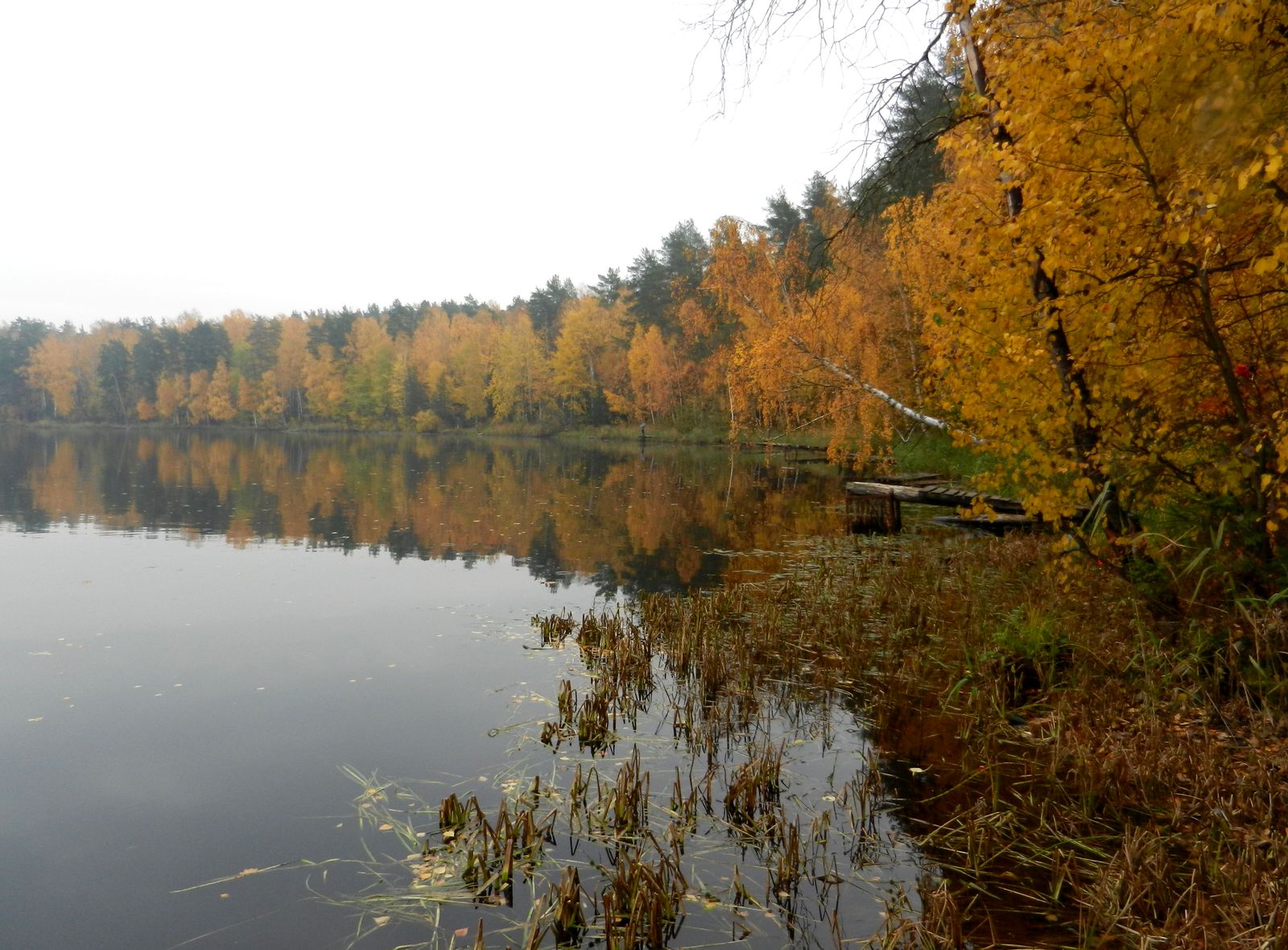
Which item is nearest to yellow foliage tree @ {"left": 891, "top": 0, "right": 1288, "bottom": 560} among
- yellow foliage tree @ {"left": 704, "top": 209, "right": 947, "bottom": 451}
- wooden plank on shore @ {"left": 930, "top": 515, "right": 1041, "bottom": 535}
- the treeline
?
wooden plank on shore @ {"left": 930, "top": 515, "right": 1041, "bottom": 535}

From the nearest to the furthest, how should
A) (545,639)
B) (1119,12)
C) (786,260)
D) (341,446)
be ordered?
(1119,12), (545,639), (786,260), (341,446)

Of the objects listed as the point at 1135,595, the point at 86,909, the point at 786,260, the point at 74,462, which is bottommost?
the point at 86,909

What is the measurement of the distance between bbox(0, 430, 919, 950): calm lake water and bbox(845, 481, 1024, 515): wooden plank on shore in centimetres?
228

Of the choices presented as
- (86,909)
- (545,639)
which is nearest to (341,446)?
(545,639)

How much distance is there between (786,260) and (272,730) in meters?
21.7

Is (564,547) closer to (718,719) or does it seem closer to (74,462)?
(718,719)

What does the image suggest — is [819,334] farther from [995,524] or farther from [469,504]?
[469,504]

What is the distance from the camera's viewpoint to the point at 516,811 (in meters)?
5.29

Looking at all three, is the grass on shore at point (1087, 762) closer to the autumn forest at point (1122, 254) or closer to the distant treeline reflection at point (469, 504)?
the autumn forest at point (1122, 254)

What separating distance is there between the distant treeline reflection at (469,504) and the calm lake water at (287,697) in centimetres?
19

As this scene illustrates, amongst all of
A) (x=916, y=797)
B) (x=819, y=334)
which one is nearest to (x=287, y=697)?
(x=916, y=797)

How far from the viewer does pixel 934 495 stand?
15.8 m

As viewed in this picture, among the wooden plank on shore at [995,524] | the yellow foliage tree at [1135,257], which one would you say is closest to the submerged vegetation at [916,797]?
the yellow foliage tree at [1135,257]

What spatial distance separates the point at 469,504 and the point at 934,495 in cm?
1560
